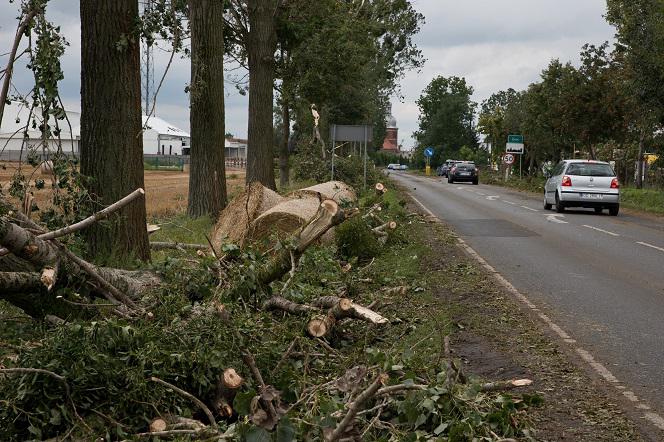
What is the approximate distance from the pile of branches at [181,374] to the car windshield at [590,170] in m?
20.4

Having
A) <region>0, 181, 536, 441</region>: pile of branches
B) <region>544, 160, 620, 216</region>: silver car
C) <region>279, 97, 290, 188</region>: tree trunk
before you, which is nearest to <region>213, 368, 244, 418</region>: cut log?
<region>0, 181, 536, 441</region>: pile of branches

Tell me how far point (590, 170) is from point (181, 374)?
22.6 meters

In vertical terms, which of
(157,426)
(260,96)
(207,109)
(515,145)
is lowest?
(157,426)

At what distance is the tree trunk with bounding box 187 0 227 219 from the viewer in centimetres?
1675

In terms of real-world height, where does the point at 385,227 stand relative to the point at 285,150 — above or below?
below

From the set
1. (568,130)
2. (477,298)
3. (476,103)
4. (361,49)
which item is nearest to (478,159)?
(476,103)

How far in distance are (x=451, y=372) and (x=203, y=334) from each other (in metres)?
1.62

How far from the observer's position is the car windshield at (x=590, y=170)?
2619 cm

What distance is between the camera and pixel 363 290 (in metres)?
10.2

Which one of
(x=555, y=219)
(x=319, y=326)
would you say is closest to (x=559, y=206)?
(x=555, y=219)

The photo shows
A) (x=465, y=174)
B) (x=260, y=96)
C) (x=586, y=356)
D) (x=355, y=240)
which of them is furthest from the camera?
(x=465, y=174)

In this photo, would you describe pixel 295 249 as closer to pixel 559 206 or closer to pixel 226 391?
pixel 226 391

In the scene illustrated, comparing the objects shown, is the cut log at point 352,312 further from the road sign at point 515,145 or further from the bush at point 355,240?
the road sign at point 515,145

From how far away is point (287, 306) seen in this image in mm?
7508
